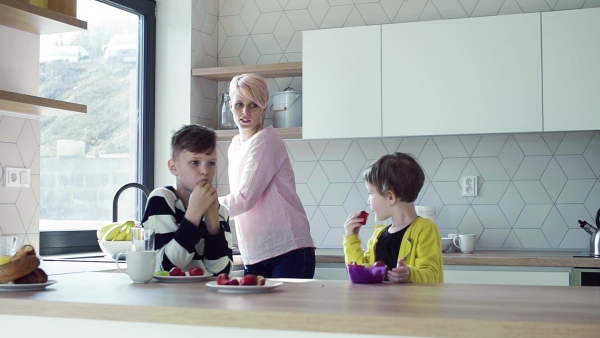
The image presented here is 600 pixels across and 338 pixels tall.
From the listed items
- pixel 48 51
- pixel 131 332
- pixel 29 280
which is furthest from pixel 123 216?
pixel 131 332

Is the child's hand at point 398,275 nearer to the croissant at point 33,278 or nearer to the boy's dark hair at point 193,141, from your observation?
the boy's dark hair at point 193,141

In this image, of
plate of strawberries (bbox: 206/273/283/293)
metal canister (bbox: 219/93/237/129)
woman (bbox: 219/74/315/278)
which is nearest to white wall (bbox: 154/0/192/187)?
metal canister (bbox: 219/93/237/129)

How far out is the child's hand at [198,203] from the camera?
2.27 metres

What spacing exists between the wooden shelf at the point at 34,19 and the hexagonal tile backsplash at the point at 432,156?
1291 mm

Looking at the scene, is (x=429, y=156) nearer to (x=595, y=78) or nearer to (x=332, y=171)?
(x=332, y=171)

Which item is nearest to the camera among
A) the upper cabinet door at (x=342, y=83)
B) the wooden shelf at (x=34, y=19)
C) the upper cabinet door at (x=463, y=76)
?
the wooden shelf at (x=34, y=19)

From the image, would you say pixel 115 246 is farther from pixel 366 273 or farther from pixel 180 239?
pixel 366 273

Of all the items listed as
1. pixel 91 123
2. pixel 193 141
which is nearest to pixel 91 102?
pixel 91 123

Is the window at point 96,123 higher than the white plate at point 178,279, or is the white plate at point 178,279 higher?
the window at point 96,123

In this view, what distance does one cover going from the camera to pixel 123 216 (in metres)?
4.20

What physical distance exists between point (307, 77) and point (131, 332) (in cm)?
249

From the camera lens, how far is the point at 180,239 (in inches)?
89.4

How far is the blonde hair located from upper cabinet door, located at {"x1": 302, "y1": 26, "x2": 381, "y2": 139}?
783mm

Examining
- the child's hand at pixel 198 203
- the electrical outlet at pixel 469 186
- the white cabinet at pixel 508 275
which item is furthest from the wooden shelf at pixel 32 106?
the electrical outlet at pixel 469 186
